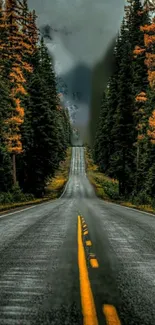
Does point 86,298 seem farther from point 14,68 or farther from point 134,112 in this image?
point 134,112

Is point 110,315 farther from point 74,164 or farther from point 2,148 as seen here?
point 74,164

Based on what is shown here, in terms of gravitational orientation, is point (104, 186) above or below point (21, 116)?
below

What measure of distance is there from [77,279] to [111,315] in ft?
4.35

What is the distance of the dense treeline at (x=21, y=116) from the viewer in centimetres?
2992

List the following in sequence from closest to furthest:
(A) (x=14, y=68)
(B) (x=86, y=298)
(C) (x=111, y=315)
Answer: (C) (x=111, y=315) → (B) (x=86, y=298) → (A) (x=14, y=68)

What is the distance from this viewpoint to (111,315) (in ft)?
10.7

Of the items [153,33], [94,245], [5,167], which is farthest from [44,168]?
[94,245]

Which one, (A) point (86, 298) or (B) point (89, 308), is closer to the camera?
(B) point (89, 308)

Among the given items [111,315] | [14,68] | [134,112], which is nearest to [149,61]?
[134,112]

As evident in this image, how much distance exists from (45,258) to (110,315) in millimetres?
2735

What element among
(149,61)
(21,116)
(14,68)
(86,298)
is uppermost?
(149,61)

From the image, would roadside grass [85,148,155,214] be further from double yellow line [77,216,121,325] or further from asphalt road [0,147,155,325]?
double yellow line [77,216,121,325]

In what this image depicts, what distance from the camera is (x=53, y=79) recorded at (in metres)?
52.8

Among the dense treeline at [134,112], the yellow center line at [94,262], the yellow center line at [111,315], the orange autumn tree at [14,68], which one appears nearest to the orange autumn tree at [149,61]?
the dense treeline at [134,112]
